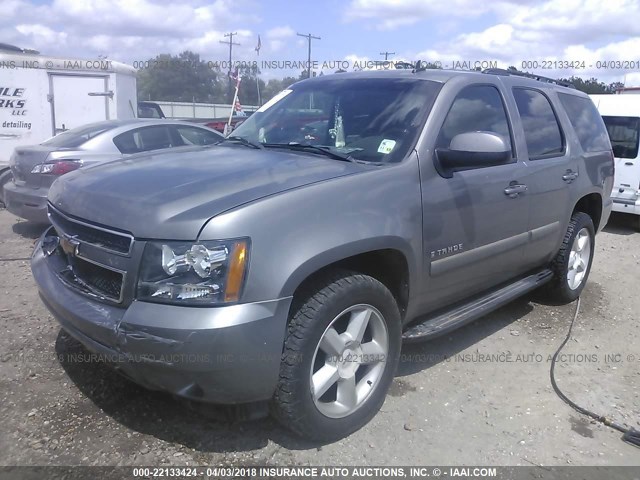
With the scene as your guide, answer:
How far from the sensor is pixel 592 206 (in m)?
5.37

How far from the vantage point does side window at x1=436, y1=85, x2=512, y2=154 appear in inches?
137

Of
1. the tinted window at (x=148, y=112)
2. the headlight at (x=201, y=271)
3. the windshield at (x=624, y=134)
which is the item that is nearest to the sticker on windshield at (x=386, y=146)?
the headlight at (x=201, y=271)

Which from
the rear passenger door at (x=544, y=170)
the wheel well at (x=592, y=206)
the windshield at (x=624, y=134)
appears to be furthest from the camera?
the windshield at (x=624, y=134)

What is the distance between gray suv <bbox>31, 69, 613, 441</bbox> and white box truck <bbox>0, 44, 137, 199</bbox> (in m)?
7.76

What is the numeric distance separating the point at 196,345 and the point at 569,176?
354 centimetres

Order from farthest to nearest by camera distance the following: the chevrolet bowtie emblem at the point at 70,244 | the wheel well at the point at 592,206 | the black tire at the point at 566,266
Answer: the wheel well at the point at 592,206
the black tire at the point at 566,266
the chevrolet bowtie emblem at the point at 70,244

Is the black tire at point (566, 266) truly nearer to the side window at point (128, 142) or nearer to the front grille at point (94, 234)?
the front grille at point (94, 234)

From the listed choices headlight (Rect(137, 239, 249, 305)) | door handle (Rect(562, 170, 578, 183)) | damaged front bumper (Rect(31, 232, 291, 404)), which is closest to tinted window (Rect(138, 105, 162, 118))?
door handle (Rect(562, 170, 578, 183))

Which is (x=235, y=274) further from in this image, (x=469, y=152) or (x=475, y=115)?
(x=475, y=115)

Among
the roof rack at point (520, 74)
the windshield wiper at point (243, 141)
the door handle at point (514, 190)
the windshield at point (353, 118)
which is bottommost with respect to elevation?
the door handle at point (514, 190)

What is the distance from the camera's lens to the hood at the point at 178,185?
95.3 inches

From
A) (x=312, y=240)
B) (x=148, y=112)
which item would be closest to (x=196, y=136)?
(x=312, y=240)

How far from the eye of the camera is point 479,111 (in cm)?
379

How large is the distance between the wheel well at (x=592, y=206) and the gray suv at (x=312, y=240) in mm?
973
